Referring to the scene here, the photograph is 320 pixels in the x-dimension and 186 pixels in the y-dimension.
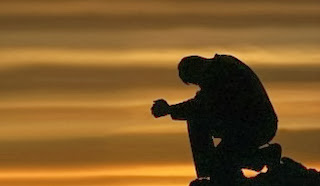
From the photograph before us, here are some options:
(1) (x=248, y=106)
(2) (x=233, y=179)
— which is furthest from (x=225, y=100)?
(2) (x=233, y=179)

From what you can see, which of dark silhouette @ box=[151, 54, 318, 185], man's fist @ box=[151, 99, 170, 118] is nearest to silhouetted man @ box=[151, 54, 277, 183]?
dark silhouette @ box=[151, 54, 318, 185]

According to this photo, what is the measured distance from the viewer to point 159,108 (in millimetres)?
13219

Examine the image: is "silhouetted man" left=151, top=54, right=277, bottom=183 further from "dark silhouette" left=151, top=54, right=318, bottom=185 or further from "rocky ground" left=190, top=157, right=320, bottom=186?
"rocky ground" left=190, top=157, right=320, bottom=186

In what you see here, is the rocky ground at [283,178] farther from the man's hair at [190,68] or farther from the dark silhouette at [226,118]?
the man's hair at [190,68]

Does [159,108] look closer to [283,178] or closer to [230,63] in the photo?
[230,63]

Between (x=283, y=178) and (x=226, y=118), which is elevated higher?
(x=226, y=118)

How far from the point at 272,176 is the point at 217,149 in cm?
95

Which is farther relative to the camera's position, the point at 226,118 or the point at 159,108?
the point at 226,118

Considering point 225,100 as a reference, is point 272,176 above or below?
below

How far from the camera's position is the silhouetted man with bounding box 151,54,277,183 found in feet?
44.0

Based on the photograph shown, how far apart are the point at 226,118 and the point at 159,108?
1118mm

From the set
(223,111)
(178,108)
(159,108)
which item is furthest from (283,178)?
(159,108)

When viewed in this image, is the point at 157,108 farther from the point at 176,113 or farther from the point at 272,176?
the point at 272,176

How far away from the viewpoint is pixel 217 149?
44.6 feet
